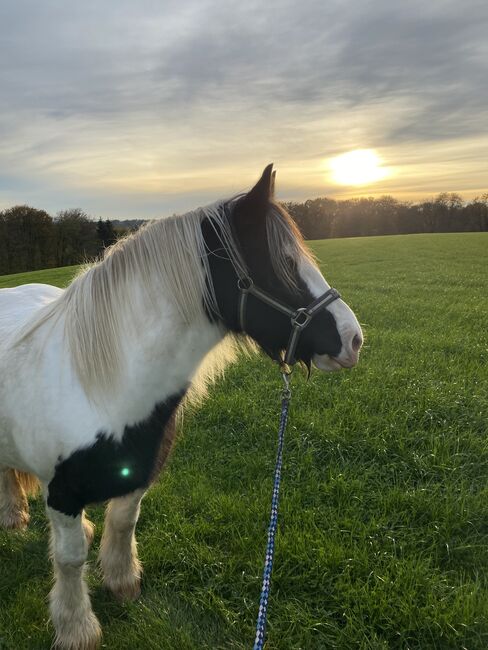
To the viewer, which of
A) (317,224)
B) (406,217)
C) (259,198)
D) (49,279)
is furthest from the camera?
(406,217)

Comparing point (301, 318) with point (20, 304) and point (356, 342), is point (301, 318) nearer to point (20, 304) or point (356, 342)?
point (356, 342)

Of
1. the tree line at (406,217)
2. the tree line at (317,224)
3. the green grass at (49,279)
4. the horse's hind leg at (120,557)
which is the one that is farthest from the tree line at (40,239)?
the horse's hind leg at (120,557)

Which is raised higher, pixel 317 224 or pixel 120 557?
pixel 317 224

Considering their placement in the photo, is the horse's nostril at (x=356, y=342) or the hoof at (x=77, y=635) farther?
the hoof at (x=77, y=635)

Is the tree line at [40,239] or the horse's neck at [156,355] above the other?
the tree line at [40,239]

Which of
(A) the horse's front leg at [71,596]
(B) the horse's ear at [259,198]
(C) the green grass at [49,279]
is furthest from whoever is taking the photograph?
(C) the green grass at [49,279]

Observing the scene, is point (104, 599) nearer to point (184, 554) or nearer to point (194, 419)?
point (184, 554)

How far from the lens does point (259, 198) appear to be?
77.1 inches

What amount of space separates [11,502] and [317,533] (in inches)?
94.9

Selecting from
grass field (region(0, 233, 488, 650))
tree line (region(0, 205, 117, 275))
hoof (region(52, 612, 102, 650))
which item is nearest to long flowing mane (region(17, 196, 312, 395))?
hoof (region(52, 612, 102, 650))

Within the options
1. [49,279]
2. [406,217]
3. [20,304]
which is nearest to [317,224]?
[406,217]

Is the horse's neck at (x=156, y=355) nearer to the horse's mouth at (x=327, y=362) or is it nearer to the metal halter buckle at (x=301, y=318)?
the metal halter buckle at (x=301, y=318)

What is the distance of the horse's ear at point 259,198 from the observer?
1905 mm

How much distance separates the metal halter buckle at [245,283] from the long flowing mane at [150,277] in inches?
5.0
